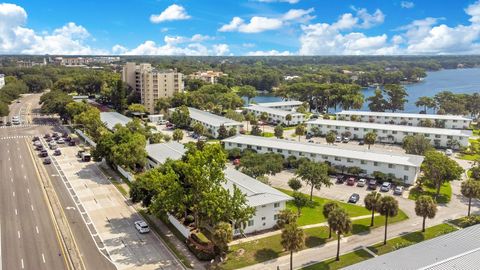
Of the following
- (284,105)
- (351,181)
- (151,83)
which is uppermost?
(151,83)

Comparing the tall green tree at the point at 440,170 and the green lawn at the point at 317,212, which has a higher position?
the tall green tree at the point at 440,170

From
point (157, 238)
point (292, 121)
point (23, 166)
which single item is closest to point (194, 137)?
point (292, 121)

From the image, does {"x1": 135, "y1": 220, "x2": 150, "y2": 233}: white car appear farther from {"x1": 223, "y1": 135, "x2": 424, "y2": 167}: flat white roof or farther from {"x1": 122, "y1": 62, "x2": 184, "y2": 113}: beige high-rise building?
{"x1": 122, "y1": 62, "x2": 184, "y2": 113}: beige high-rise building

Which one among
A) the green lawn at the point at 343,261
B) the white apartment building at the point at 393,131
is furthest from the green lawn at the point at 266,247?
the white apartment building at the point at 393,131

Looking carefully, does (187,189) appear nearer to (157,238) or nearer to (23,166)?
(157,238)

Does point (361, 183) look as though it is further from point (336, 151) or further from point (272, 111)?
point (272, 111)

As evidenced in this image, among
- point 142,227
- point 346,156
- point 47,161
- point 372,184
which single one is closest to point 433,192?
point 372,184

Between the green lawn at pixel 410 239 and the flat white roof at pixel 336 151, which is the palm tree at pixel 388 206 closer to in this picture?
the green lawn at pixel 410 239
